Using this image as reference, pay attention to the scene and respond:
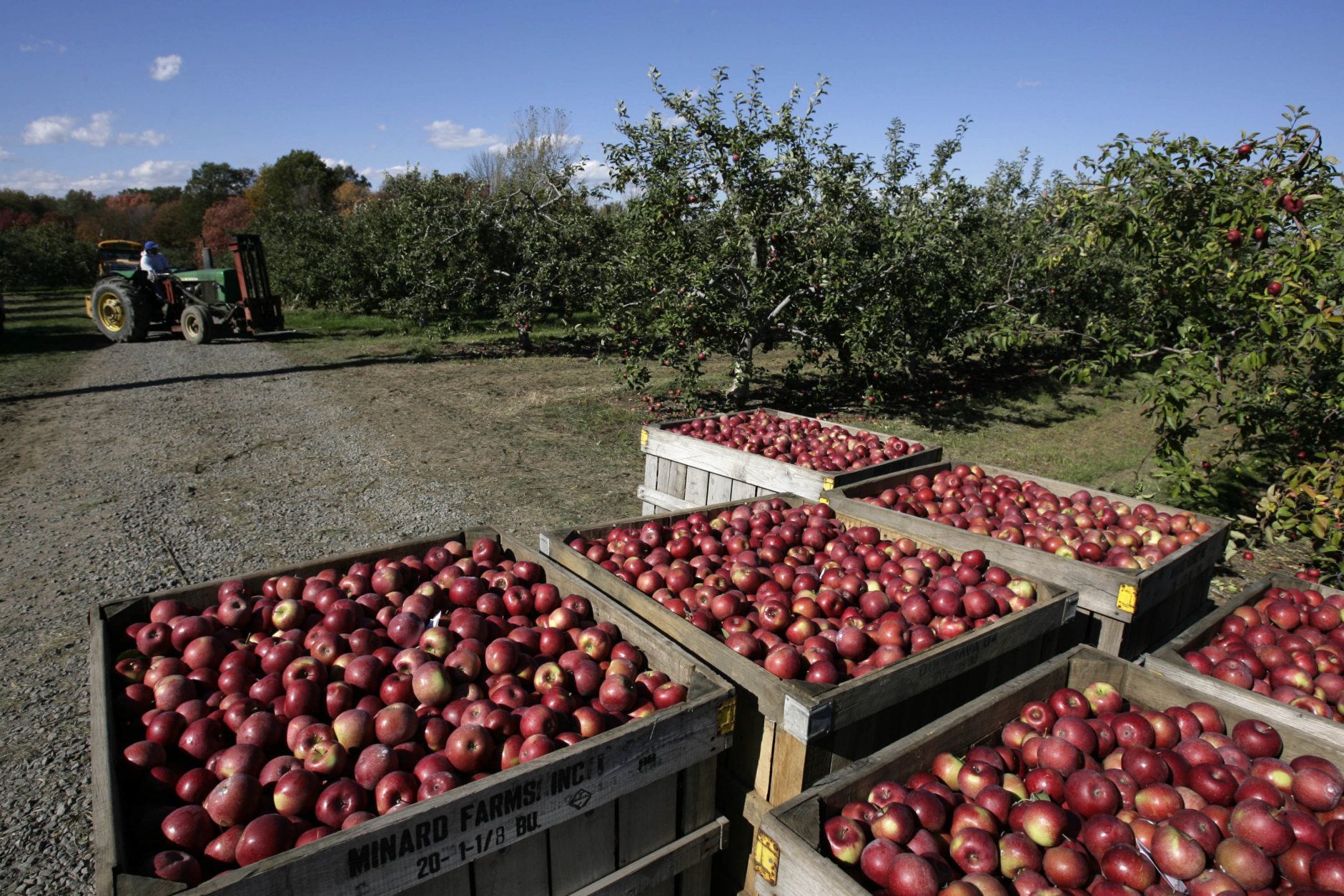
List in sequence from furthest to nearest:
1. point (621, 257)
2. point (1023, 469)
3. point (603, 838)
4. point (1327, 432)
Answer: point (621, 257) → point (1023, 469) → point (1327, 432) → point (603, 838)

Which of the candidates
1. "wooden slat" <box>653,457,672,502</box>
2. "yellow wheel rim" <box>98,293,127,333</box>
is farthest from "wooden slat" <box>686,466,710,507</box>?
"yellow wheel rim" <box>98,293,127,333</box>

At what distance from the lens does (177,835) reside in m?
2.14

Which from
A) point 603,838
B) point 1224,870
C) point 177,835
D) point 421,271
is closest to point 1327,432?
point 1224,870

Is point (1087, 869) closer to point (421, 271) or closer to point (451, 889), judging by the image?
point (451, 889)

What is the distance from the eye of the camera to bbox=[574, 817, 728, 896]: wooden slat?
2467 millimetres

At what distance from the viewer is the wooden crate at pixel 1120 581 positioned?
13.0 feet

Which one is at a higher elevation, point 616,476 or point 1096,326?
point 1096,326

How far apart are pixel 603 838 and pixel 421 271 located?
56.2 ft

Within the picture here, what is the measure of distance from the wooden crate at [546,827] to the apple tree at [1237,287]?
16.5 feet

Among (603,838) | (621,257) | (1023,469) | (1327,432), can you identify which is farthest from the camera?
(621,257)

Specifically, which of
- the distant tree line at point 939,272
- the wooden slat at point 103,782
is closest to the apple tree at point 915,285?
the distant tree line at point 939,272

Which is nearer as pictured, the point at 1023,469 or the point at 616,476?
the point at 616,476

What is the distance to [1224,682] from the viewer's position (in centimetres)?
305

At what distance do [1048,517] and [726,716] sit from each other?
3.43 metres
